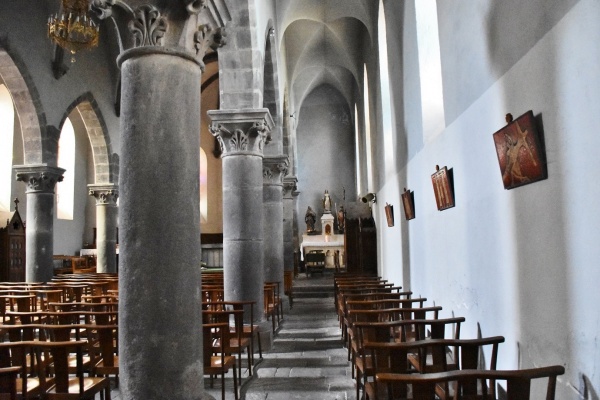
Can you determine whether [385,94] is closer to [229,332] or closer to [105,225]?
[229,332]

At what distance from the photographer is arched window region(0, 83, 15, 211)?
17031 millimetres

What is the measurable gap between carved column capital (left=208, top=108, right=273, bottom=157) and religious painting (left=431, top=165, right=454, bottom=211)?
2.90m

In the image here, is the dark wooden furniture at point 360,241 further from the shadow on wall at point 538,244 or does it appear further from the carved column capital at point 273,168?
the shadow on wall at point 538,244

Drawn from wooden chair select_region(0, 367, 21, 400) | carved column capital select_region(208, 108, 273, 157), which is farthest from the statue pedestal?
wooden chair select_region(0, 367, 21, 400)

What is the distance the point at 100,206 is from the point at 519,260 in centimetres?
1401

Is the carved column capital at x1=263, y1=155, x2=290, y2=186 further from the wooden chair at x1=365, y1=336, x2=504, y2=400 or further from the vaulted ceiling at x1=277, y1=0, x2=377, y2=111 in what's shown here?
the wooden chair at x1=365, y1=336, x2=504, y2=400

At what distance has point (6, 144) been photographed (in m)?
17.3

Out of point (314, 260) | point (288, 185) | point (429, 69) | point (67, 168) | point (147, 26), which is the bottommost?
point (314, 260)

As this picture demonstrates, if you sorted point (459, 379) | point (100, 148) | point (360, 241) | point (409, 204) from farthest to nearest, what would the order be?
point (360, 241) < point (100, 148) < point (409, 204) < point (459, 379)

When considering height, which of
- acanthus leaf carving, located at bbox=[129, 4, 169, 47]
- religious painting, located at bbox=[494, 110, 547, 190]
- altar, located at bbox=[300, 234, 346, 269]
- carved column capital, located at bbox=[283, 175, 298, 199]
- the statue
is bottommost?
altar, located at bbox=[300, 234, 346, 269]

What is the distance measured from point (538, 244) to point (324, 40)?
16453 millimetres

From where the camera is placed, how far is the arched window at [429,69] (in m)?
7.53

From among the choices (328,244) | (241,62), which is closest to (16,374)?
(241,62)

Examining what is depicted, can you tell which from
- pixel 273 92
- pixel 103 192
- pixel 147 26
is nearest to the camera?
pixel 147 26
